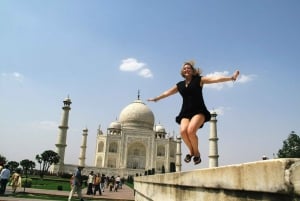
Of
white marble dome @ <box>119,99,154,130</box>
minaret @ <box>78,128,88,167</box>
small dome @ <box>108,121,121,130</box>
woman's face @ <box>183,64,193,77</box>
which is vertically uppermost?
white marble dome @ <box>119,99,154,130</box>

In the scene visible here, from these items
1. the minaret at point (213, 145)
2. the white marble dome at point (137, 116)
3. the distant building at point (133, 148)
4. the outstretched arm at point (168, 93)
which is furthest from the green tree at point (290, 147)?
the outstretched arm at point (168, 93)

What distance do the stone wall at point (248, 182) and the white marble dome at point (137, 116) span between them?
166ft

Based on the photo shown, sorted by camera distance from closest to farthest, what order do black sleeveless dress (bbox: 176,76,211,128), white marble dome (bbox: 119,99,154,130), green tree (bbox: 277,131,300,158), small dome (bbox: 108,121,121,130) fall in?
1. black sleeveless dress (bbox: 176,76,211,128)
2. green tree (bbox: 277,131,300,158)
3. small dome (bbox: 108,121,121,130)
4. white marble dome (bbox: 119,99,154,130)

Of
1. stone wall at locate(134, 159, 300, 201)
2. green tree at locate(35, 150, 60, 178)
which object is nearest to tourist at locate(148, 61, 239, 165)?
stone wall at locate(134, 159, 300, 201)

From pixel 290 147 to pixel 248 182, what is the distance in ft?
131

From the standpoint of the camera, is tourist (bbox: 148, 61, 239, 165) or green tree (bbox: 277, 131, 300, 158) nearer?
tourist (bbox: 148, 61, 239, 165)

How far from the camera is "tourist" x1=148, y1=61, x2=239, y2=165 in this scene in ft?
12.6

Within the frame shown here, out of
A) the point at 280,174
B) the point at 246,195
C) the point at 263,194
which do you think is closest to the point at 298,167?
the point at 280,174

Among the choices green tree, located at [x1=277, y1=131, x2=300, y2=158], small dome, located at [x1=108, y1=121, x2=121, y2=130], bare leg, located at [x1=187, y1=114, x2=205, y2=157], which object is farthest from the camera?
small dome, located at [x1=108, y1=121, x2=121, y2=130]

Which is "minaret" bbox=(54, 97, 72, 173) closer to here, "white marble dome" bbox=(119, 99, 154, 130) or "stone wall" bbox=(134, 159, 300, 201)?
"white marble dome" bbox=(119, 99, 154, 130)

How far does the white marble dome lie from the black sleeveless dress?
1939 inches

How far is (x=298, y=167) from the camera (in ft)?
4.44

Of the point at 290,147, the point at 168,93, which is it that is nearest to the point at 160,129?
the point at 290,147

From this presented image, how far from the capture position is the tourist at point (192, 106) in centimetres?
384
